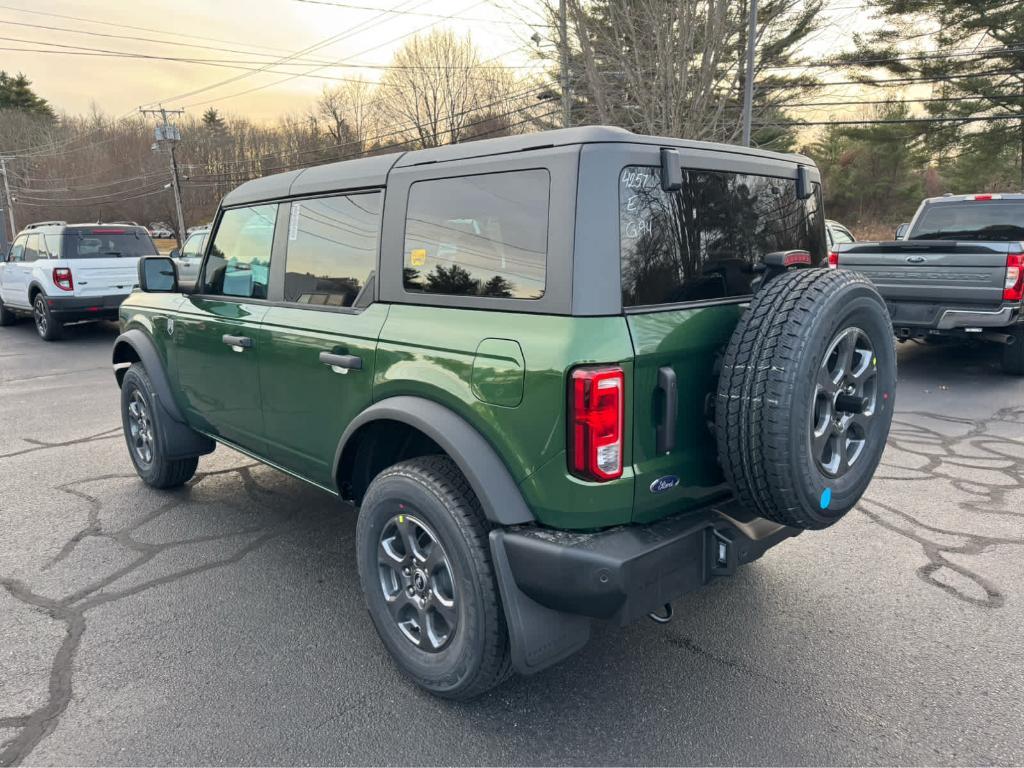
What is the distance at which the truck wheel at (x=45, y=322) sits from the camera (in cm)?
1199

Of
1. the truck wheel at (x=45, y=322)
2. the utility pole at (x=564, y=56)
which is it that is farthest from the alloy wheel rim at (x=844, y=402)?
the utility pole at (x=564, y=56)

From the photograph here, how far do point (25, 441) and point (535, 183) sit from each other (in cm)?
587

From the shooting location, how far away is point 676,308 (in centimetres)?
241

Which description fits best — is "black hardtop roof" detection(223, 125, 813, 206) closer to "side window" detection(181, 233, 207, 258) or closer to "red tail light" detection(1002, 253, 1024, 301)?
"red tail light" detection(1002, 253, 1024, 301)

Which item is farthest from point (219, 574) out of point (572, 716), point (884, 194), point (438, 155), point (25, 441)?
point (884, 194)

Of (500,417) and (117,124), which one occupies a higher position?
(117,124)

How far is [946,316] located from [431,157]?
262 inches

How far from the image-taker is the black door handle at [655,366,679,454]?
2.28 m

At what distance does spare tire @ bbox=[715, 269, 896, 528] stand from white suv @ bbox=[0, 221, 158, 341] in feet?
38.7

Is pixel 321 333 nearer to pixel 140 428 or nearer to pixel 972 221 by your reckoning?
pixel 140 428

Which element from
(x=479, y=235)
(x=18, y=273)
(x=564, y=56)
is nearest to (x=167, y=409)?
(x=479, y=235)

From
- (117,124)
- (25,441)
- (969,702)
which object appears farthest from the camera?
(117,124)

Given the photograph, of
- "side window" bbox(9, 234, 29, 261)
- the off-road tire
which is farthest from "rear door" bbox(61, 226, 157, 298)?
the off-road tire

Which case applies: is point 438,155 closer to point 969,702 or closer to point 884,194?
point 969,702
